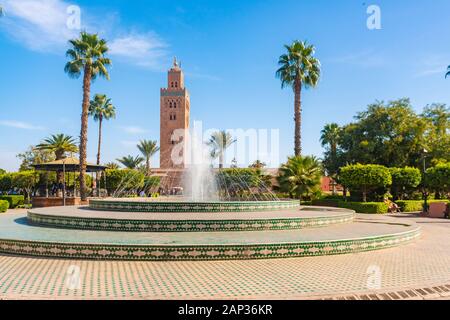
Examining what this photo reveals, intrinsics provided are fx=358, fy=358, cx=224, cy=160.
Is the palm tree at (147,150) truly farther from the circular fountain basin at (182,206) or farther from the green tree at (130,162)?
the circular fountain basin at (182,206)

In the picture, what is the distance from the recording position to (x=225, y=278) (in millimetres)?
5840

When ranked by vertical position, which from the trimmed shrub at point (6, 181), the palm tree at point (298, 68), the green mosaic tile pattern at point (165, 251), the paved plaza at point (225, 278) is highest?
the palm tree at point (298, 68)

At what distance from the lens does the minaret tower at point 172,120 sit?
6512 centimetres

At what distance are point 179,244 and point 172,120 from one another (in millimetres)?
59819

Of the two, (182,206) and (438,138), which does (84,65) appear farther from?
(438,138)

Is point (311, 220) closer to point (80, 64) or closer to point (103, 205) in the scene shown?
point (103, 205)

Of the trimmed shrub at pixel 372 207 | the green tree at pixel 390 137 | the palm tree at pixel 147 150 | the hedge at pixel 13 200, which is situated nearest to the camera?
the trimmed shrub at pixel 372 207

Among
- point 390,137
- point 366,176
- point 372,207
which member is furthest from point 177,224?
point 390,137

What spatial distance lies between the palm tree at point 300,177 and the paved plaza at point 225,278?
1823 centimetres

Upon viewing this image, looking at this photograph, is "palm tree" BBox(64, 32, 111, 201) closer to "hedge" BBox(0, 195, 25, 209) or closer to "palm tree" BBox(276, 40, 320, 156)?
"hedge" BBox(0, 195, 25, 209)

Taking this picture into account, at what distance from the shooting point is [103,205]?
480 inches

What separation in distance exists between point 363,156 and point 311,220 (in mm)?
24800

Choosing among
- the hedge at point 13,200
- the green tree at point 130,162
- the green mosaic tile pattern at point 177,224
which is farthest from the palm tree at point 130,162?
the green mosaic tile pattern at point 177,224

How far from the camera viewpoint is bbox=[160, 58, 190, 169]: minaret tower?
65125 millimetres
